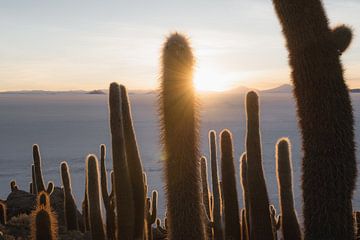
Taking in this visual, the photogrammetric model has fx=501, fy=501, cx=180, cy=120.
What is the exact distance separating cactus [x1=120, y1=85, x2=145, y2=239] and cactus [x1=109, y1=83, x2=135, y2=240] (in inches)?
10.8

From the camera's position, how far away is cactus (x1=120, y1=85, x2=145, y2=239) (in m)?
9.04

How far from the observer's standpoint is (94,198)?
Result: 33.1 feet

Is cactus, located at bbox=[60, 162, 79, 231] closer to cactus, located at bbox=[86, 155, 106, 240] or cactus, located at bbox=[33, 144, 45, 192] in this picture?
cactus, located at bbox=[33, 144, 45, 192]

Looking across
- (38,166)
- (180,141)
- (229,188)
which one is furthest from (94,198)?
(38,166)

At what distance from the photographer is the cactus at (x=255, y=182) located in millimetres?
8609

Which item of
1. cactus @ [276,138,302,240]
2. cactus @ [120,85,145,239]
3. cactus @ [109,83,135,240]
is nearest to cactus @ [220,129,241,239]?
cactus @ [276,138,302,240]

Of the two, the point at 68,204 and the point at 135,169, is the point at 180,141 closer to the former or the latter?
the point at 135,169

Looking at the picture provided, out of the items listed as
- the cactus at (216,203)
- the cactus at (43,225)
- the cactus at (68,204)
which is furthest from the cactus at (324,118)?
the cactus at (68,204)

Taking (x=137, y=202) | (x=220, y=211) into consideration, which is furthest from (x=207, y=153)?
(x=137, y=202)

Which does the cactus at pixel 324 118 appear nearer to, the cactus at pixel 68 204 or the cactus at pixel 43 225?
the cactus at pixel 43 225

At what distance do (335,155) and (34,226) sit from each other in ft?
12.4

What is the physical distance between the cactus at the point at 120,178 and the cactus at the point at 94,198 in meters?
1.50

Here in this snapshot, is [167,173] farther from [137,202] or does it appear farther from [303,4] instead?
[137,202]

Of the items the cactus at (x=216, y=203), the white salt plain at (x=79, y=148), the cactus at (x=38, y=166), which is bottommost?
the cactus at (x=216, y=203)
